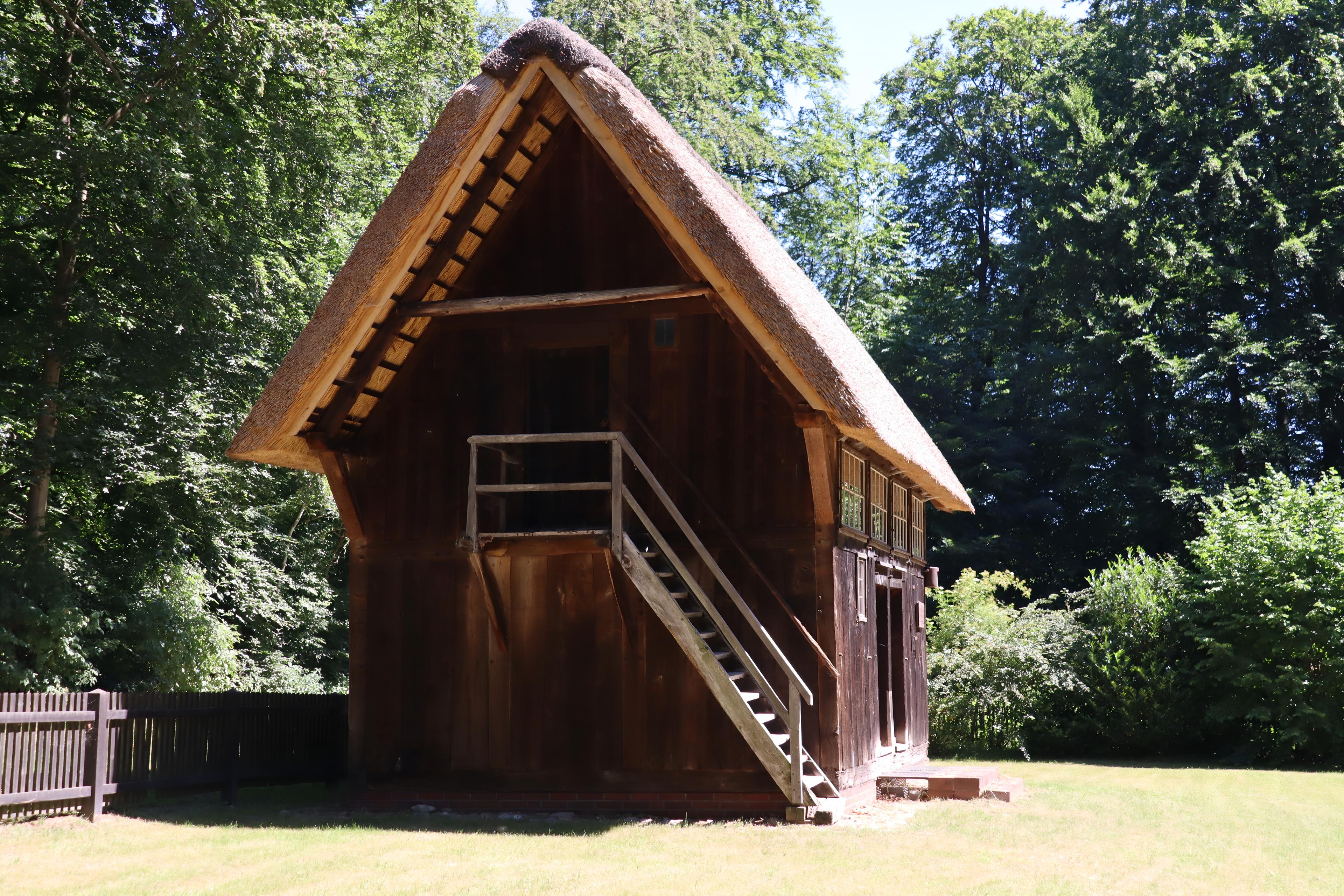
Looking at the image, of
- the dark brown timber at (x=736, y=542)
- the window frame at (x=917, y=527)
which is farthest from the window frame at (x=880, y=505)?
the dark brown timber at (x=736, y=542)

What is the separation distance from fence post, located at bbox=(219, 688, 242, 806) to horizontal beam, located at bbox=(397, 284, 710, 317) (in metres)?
4.91

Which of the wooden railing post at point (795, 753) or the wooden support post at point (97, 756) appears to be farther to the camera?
the wooden support post at point (97, 756)

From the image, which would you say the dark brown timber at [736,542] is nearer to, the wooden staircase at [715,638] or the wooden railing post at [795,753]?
the wooden staircase at [715,638]

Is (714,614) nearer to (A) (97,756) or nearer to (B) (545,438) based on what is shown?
(B) (545,438)

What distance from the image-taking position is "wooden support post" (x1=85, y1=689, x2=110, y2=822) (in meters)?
12.0

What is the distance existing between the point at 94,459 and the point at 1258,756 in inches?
793

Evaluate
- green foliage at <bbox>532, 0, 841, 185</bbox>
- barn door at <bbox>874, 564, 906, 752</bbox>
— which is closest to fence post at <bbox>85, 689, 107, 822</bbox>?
barn door at <bbox>874, 564, 906, 752</bbox>

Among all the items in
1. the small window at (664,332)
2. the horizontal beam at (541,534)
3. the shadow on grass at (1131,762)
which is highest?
the small window at (664,332)

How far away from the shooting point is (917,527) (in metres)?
19.2

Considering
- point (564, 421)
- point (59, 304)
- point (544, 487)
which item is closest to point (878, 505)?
point (564, 421)

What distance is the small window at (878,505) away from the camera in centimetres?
1538

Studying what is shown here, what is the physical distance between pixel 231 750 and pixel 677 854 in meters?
6.39

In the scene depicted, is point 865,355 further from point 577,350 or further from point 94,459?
point 94,459

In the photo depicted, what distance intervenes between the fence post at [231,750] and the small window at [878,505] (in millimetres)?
7556
